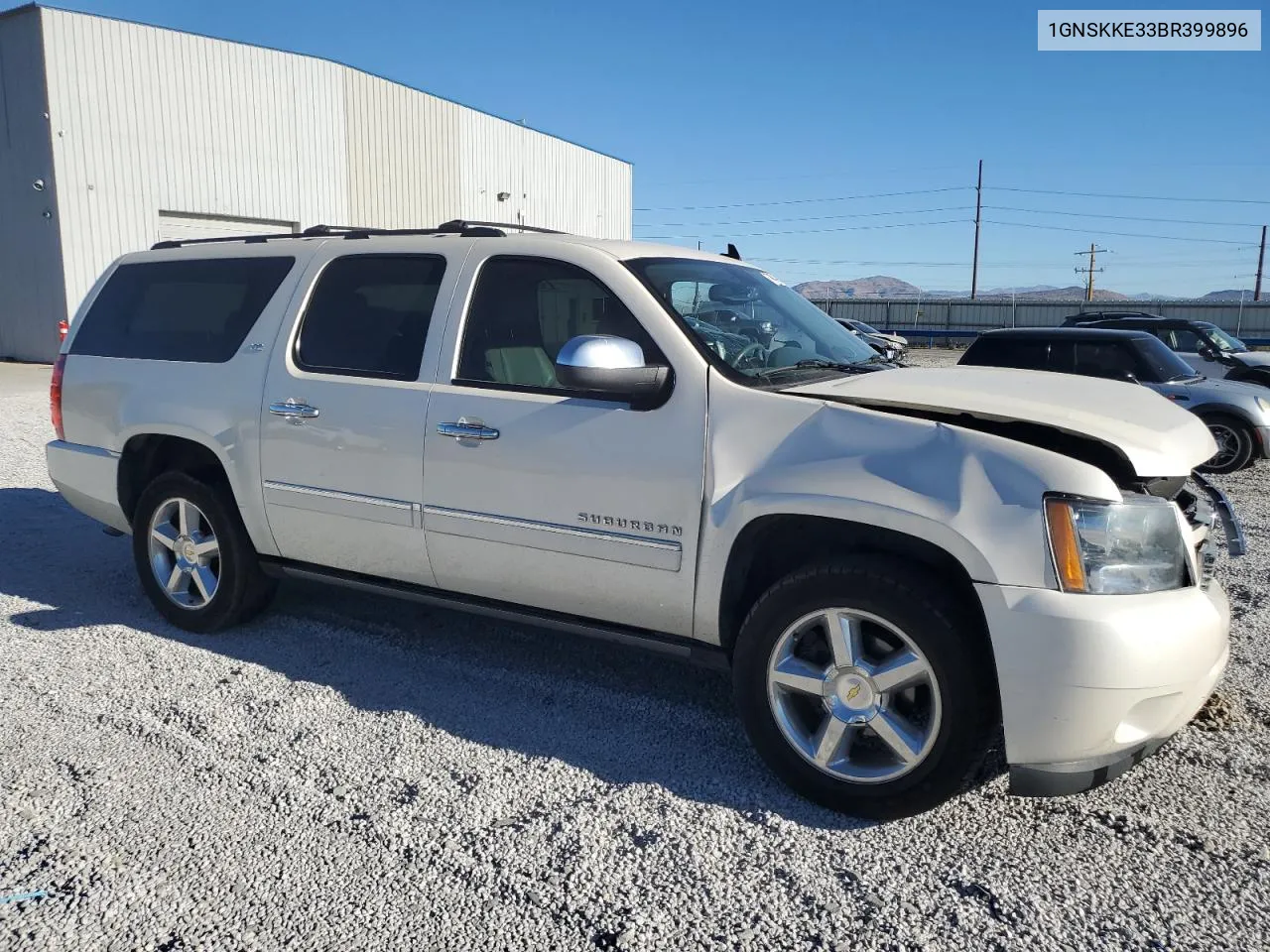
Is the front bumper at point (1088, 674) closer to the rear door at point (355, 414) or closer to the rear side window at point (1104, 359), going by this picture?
the rear door at point (355, 414)

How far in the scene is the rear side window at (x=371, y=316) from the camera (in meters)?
4.18

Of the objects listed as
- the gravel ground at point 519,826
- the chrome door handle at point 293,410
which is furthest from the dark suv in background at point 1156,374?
the chrome door handle at point 293,410

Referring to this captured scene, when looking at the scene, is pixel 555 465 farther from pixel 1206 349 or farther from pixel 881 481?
pixel 1206 349

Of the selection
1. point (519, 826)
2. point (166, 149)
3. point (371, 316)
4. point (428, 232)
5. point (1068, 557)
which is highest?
point (166, 149)

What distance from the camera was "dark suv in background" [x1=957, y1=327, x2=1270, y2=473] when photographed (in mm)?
10227

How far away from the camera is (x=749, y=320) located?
13.1 ft

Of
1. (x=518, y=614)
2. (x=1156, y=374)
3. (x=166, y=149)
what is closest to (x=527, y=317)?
(x=518, y=614)

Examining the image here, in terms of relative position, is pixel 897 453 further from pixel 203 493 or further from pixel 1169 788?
pixel 203 493

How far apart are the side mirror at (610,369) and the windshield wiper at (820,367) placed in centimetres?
43

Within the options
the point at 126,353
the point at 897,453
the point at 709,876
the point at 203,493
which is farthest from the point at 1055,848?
the point at 126,353

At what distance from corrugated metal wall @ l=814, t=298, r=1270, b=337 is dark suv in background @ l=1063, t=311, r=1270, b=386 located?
32.0 meters

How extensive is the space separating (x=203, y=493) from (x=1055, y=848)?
3932 mm

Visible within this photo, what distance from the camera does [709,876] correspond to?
9.19 ft

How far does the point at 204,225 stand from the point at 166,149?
2.03m
